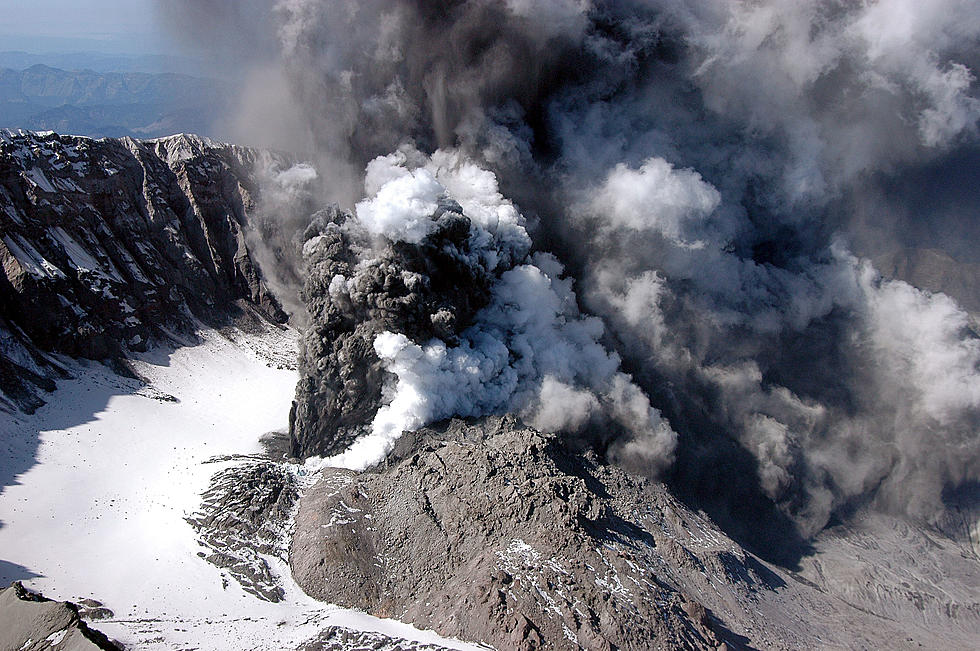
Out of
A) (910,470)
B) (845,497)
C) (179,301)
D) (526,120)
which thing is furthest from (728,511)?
(179,301)

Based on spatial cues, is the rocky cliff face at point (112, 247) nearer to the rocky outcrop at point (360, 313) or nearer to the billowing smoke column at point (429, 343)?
the rocky outcrop at point (360, 313)

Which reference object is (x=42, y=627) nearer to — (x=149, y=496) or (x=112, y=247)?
(x=149, y=496)

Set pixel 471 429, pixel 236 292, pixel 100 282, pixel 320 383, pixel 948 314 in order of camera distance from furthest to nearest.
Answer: pixel 236 292 → pixel 100 282 → pixel 948 314 → pixel 320 383 → pixel 471 429

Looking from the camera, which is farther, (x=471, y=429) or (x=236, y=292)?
(x=236, y=292)

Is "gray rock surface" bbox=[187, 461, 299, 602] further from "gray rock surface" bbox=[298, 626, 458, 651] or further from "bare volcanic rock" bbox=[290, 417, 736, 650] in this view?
"gray rock surface" bbox=[298, 626, 458, 651]

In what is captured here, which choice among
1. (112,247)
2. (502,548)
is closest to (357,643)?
(502,548)

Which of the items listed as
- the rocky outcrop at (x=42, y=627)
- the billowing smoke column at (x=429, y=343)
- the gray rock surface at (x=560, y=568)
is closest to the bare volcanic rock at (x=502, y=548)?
the gray rock surface at (x=560, y=568)

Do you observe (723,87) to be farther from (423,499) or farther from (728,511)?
(423,499)
